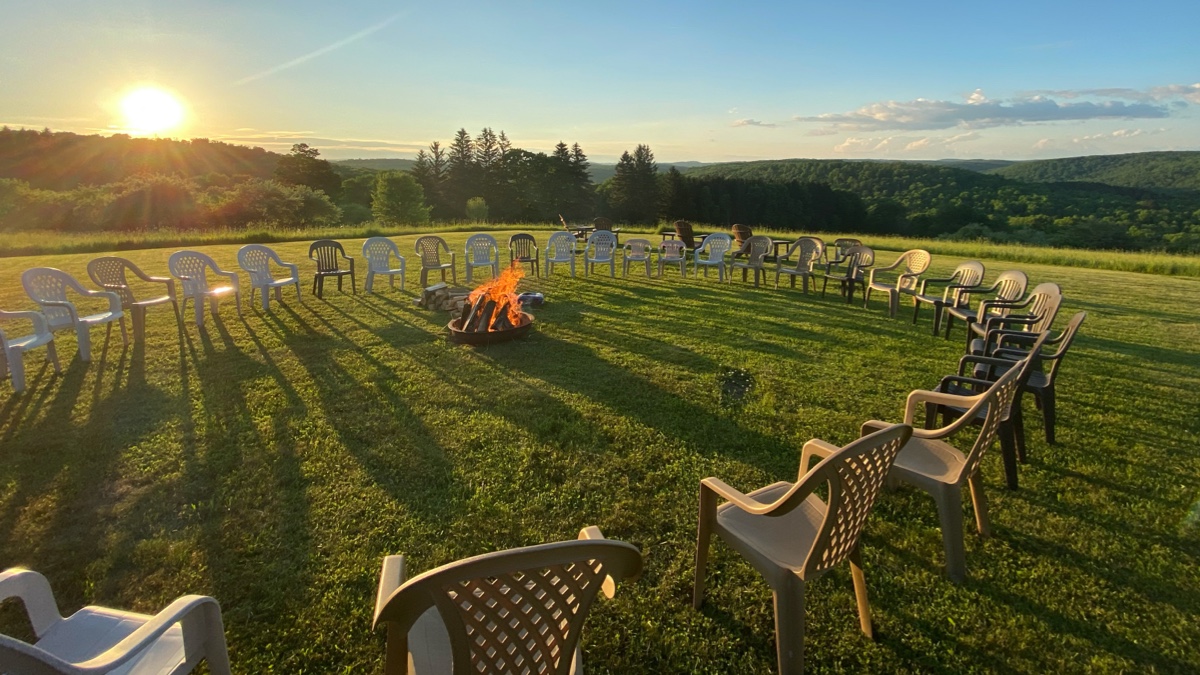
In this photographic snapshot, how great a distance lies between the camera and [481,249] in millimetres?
10672

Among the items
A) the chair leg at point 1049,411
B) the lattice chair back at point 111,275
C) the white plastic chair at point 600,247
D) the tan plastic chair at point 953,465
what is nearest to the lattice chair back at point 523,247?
the white plastic chair at point 600,247

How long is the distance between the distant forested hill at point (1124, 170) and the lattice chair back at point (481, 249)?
71.7 meters

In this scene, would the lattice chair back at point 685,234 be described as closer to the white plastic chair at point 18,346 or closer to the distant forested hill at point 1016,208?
the white plastic chair at point 18,346

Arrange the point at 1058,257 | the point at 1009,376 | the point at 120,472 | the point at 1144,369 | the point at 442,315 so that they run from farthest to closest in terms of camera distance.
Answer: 1. the point at 1058,257
2. the point at 442,315
3. the point at 1144,369
4. the point at 120,472
5. the point at 1009,376

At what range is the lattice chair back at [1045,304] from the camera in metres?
4.52

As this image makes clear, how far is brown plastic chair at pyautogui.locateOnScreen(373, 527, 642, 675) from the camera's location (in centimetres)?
115

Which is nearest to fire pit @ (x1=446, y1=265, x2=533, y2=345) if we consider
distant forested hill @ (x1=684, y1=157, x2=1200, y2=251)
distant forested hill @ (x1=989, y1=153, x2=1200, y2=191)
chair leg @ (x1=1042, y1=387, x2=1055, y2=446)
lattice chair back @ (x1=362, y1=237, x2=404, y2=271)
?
lattice chair back @ (x1=362, y1=237, x2=404, y2=271)

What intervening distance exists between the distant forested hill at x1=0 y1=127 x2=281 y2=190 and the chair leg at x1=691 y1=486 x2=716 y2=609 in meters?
55.9

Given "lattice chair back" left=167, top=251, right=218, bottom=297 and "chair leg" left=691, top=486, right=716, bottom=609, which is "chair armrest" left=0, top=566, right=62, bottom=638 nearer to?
"chair leg" left=691, top=486, right=716, bottom=609

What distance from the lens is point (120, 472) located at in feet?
11.5

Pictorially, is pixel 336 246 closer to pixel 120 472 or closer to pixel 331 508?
pixel 120 472

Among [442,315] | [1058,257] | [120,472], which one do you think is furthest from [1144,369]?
[1058,257]

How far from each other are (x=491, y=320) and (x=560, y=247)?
504cm

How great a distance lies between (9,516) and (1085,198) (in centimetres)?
6836
